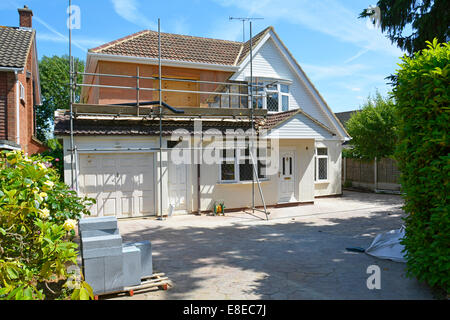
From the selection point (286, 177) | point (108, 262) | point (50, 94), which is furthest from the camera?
point (50, 94)

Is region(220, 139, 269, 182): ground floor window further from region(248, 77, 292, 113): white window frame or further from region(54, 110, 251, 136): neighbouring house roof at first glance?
region(248, 77, 292, 113): white window frame

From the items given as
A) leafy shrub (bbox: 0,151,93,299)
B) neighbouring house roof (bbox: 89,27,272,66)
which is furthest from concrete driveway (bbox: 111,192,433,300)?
neighbouring house roof (bbox: 89,27,272,66)

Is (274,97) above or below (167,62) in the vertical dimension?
below

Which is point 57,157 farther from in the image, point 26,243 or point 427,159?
point 427,159

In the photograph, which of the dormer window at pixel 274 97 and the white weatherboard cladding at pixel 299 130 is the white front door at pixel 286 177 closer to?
the white weatherboard cladding at pixel 299 130

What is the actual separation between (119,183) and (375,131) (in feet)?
46.4

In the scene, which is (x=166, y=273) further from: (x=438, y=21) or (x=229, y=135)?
(x=438, y=21)

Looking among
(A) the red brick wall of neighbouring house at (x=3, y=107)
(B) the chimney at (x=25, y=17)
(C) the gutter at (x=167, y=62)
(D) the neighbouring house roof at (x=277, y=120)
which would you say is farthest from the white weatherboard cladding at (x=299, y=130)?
(B) the chimney at (x=25, y=17)

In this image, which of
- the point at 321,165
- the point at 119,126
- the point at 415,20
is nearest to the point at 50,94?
the point at 119,126

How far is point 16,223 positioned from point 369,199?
16.2 metres

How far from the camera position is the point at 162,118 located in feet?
39.7

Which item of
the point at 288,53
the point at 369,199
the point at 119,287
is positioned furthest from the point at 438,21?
the point at 119,287

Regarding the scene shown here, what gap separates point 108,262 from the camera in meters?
5.07

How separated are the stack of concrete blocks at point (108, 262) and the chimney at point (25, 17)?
53.1ft
